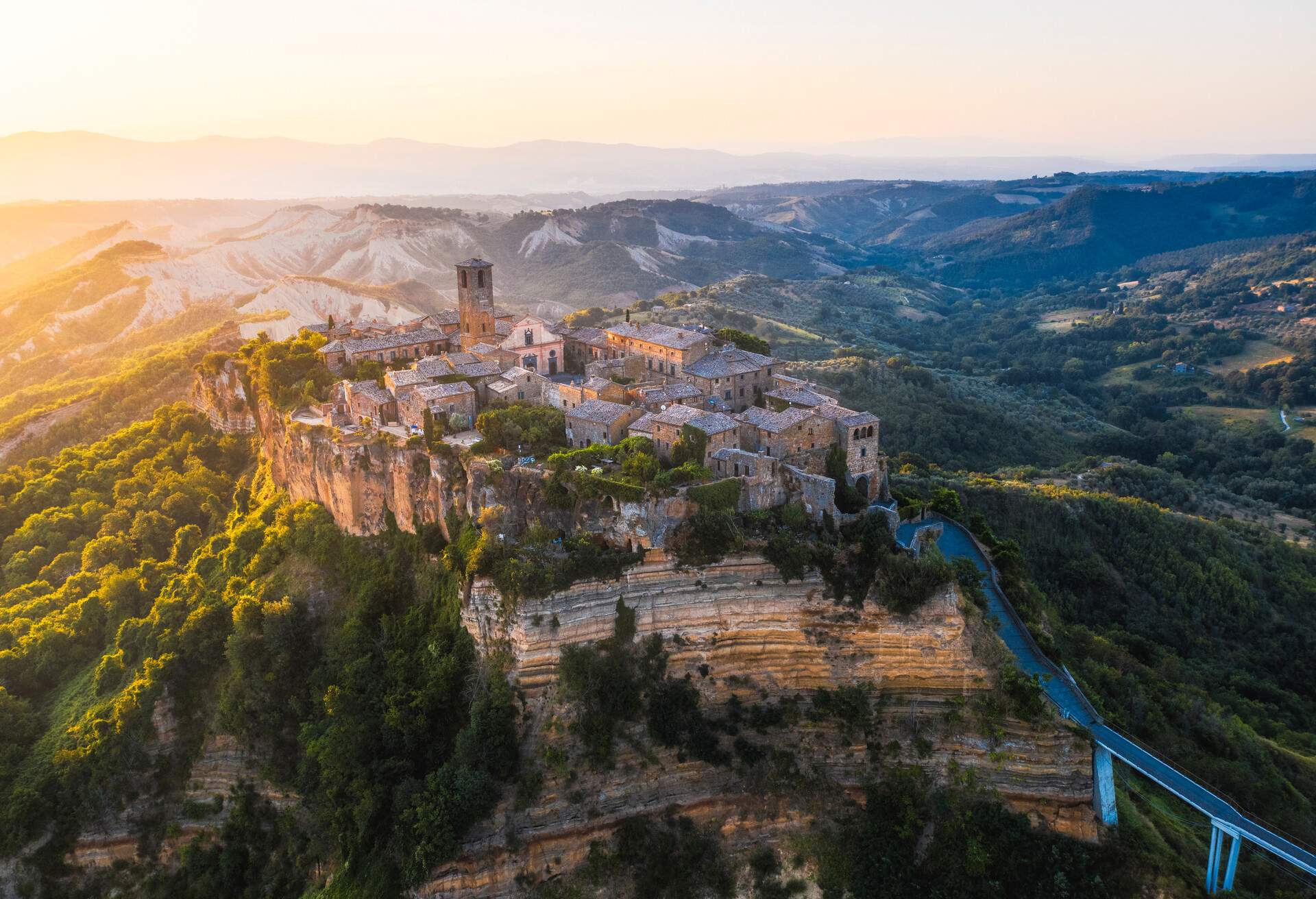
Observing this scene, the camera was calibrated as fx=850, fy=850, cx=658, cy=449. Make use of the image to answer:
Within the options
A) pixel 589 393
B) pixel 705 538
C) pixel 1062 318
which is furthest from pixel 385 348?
pixel 1062 318

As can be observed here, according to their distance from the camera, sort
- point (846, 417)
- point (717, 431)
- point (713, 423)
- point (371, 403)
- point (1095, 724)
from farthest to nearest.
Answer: point (371, 403) → point (846, 417) → point (713, 423) → point (717, 431) → point (1095, 724)

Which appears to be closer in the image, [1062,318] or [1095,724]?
[1095,724]

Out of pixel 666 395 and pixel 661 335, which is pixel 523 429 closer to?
pixel 666 395

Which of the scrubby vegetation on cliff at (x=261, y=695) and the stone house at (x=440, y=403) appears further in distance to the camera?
the stone house at (x=440, y=403)

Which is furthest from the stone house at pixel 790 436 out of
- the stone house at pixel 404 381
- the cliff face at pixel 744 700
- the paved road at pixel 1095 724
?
the stone house at pixel 404 381

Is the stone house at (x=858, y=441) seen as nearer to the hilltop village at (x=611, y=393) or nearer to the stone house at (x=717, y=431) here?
the hilltop village at (x=611, y=393)

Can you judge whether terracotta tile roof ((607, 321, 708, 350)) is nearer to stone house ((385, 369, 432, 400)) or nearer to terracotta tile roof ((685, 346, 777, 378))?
terracotta tile roof ((685, 346, 777, 378))
